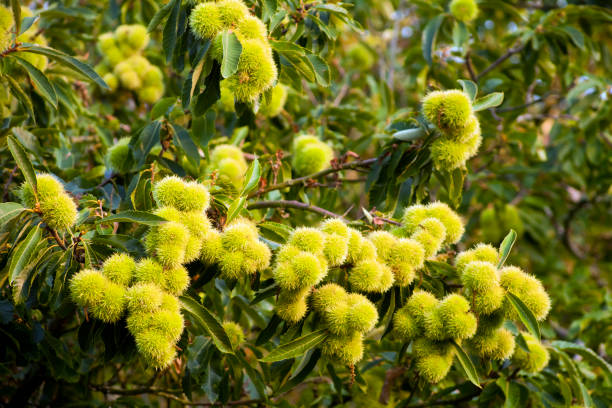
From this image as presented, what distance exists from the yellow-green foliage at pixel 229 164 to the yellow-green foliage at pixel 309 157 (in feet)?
0.80

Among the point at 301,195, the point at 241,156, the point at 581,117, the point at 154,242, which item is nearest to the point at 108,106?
the point at 241,156

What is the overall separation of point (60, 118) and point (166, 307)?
1777 mm

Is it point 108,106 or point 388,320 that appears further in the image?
point 108,106

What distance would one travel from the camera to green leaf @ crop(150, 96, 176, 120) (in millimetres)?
2312

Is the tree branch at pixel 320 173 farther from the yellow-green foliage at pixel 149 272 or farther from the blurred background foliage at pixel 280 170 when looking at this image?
the yellow-green foliage at pixel 149 272

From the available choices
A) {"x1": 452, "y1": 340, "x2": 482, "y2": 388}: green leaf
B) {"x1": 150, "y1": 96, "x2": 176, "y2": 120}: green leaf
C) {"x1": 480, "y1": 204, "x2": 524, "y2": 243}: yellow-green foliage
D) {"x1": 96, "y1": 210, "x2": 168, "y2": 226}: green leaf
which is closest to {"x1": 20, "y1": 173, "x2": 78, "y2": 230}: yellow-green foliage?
{"x1": 96, "y1": 210, "x2": 168, "y2": 226}: green leaf

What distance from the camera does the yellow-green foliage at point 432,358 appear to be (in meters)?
1.58

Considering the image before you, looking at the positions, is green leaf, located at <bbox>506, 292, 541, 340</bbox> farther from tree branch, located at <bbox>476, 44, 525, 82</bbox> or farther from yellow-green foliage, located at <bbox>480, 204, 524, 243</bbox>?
yellow-green foliage, located at <bbox>480, 204, 524, 243</bbox>

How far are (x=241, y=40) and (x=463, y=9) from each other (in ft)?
6.42

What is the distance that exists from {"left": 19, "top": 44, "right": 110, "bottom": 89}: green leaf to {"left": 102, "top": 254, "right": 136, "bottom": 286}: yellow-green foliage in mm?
896

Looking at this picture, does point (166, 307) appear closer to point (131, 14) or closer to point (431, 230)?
point (431, 230)

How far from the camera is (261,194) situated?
7.69 ft

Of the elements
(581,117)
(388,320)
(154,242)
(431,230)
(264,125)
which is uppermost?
(154,242)

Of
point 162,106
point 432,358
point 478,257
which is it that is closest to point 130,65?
point 162,106
